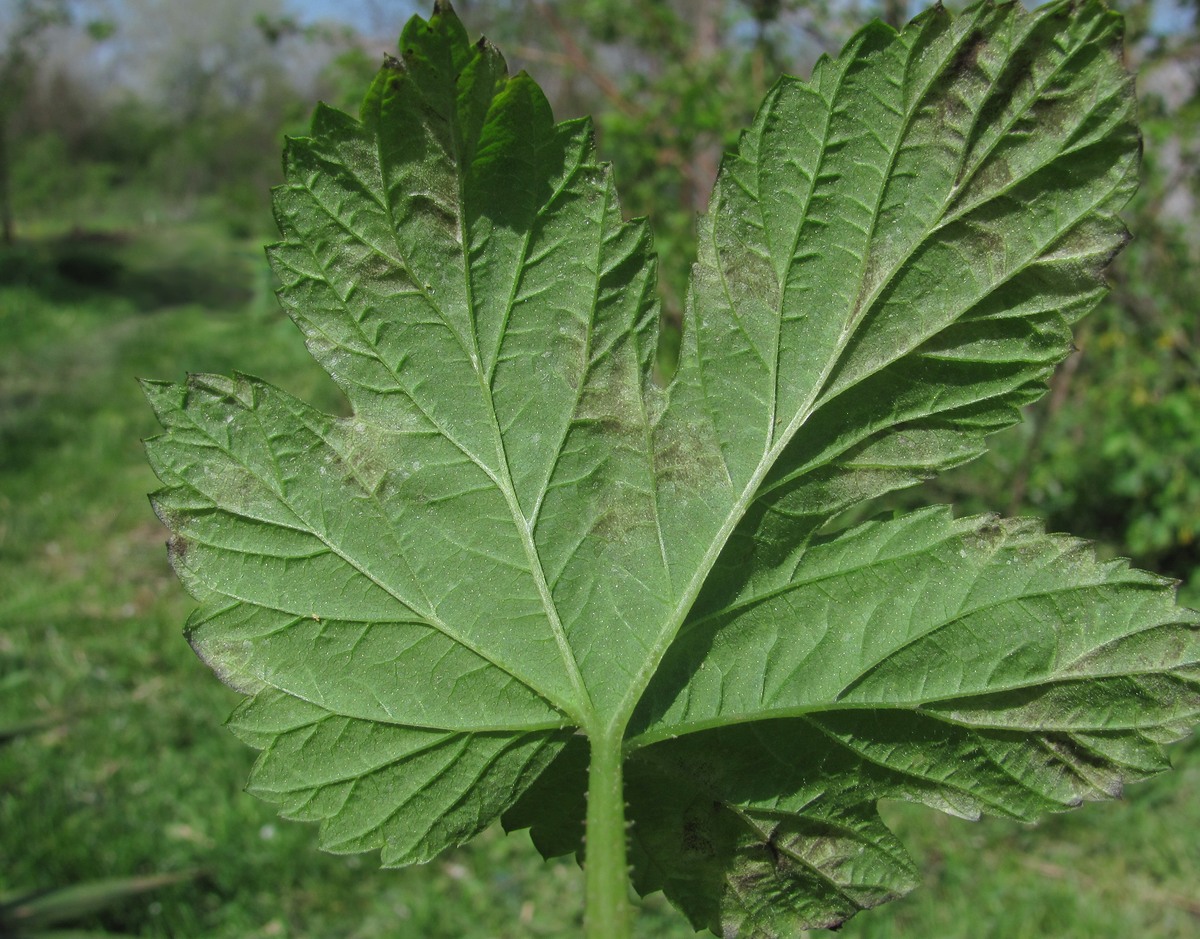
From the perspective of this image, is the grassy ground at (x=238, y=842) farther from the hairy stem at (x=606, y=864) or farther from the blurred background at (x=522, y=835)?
the hairy stem at (x=606, y=864)

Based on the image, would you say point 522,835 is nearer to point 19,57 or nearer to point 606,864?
point 606,864

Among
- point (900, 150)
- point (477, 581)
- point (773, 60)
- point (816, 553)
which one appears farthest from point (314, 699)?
point (773, 60)

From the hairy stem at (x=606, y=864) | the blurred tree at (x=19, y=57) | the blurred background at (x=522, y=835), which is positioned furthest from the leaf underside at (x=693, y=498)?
the blurred tree at (x=19, y=57)

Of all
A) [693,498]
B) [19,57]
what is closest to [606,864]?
[693,498]

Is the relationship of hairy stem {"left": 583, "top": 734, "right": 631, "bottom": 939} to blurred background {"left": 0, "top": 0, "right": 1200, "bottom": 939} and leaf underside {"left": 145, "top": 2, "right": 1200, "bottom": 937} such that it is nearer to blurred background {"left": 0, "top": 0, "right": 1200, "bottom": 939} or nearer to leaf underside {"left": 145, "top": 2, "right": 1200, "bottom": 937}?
leaf underside {"left": 145, "top": 2, "right": 1200, "bottom": 937}

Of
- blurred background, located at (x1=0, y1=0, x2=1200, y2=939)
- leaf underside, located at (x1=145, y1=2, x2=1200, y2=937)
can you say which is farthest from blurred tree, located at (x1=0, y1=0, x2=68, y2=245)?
leaf underside, located at (x1=145, y1=2, x2=1200, y2=937)

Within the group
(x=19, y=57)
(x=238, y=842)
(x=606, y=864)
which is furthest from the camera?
(x=19, y=57)

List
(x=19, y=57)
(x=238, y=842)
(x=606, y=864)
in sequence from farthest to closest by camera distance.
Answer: (x=19, y=57)
(x=238, y=842)
(x=606, y=864)

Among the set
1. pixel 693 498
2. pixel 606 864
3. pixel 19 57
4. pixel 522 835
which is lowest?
pixel 522 835
